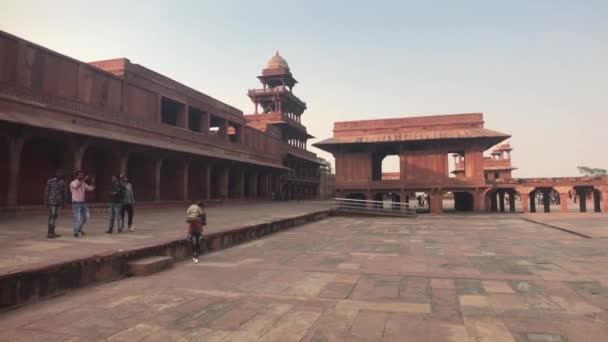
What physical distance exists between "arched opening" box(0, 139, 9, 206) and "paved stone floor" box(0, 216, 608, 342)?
34.7ft

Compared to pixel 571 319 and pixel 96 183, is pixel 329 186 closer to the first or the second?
pixel 96 183

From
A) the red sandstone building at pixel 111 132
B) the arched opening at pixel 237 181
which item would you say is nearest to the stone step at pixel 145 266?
the red sandstone building at pixel 111 132

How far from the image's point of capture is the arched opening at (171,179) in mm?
23562

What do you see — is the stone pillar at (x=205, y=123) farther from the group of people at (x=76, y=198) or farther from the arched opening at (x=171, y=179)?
the group of people at (x=76, y=198)

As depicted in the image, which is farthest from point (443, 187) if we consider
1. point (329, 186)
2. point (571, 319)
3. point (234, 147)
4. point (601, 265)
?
point (329, 186)

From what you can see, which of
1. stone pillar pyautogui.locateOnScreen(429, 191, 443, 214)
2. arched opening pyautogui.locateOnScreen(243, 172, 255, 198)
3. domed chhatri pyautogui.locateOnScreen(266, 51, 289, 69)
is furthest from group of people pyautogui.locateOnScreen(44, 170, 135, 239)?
domed chhatri pyautogui.locateOnScreen(266, 51, 289, 69)

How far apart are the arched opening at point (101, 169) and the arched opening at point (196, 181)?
7057mm

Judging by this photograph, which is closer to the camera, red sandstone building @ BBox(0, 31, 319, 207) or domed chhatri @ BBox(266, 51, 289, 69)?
red sandstone building @ BBox(0, 31, 319, 207)

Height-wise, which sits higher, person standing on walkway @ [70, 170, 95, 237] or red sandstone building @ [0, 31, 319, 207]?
red sandstone building @ [0, 31, 319, 207]

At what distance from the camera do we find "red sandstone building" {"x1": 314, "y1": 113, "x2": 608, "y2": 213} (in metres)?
26.9

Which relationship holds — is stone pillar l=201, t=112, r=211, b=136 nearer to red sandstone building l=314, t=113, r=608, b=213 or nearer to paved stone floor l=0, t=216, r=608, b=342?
red sandstone building l=314, t=113, r=608, b=213

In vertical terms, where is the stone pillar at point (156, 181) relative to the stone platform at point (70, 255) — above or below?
above

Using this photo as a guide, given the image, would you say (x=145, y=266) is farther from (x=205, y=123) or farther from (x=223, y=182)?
(x=205, y=123)

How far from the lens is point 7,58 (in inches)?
577
